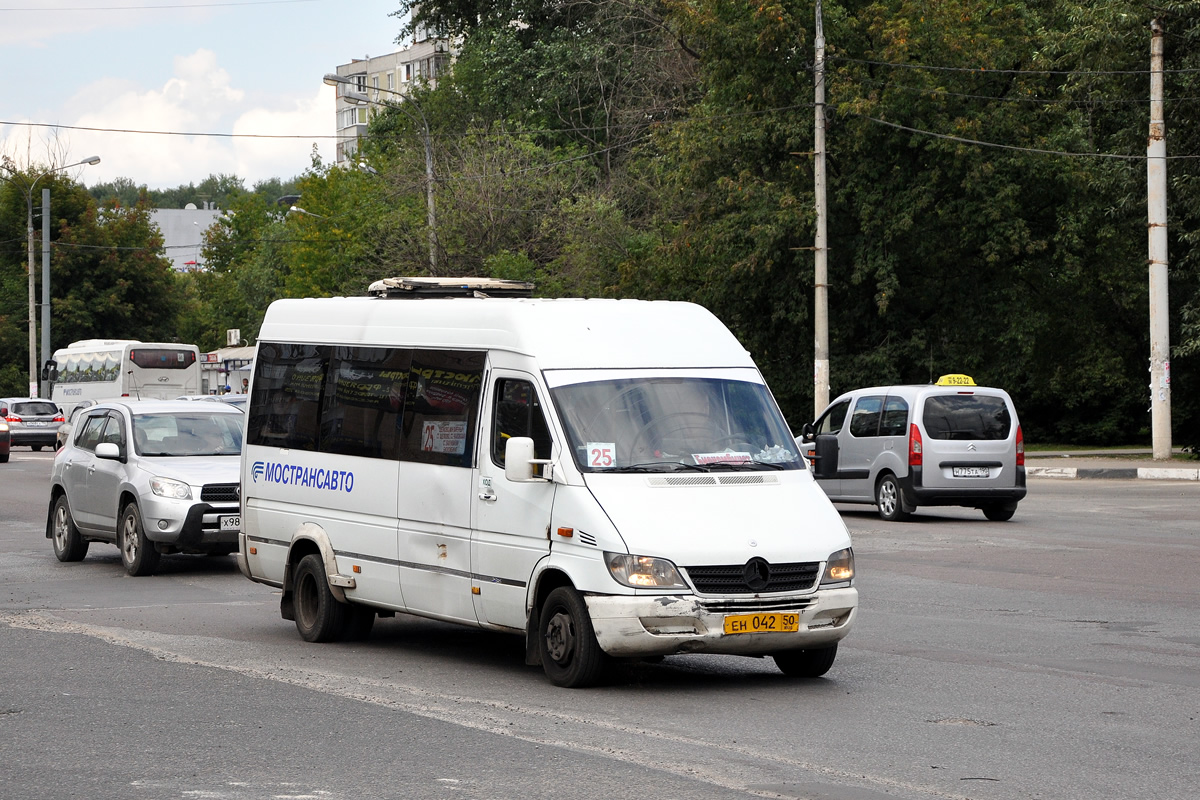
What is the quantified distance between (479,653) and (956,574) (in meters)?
6.08

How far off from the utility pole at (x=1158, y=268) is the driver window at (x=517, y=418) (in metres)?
26.1

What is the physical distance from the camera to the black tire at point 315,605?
10867 mm

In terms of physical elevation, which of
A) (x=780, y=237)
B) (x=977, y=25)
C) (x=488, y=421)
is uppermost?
(x=977, y=25)

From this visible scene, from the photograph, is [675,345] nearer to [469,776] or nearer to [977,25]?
[469,776]

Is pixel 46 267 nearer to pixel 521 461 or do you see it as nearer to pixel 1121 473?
pixel 1121 473

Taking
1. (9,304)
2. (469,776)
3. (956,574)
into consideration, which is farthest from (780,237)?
(9,304)

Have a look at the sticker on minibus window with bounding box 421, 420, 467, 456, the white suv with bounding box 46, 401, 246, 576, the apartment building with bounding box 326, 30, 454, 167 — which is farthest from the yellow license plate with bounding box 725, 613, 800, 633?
the apartment building with bounding box 326, 30, 454, 167

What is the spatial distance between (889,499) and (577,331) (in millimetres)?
12609

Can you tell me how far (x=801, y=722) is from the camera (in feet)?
26.3

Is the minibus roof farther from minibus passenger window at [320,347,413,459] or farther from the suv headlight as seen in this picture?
the suv headlight

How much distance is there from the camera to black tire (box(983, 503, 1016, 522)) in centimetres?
2105

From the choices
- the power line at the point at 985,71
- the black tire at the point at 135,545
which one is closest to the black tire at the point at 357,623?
the black tire at the point at 135,545

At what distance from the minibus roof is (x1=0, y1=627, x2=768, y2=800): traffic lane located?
7.87 feet

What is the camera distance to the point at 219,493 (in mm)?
15844
